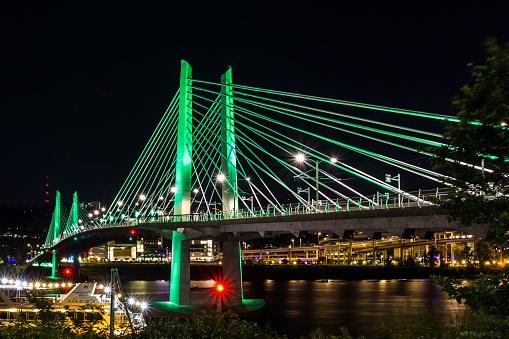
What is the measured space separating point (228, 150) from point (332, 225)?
1580cm

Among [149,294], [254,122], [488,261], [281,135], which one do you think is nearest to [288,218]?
[281,135]

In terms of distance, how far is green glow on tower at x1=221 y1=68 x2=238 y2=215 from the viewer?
4344cm

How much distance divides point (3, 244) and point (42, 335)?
165782 mm

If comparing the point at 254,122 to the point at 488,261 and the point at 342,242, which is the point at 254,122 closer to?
the point at 488,261

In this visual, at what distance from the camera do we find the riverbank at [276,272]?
10356 centimetres

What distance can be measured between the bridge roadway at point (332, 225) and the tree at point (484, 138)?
8664mm

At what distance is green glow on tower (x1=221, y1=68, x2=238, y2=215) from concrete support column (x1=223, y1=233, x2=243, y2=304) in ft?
11.8

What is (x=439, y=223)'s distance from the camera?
24297 mm

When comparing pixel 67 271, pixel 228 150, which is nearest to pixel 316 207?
pixel 228 150

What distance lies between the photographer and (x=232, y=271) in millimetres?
45594

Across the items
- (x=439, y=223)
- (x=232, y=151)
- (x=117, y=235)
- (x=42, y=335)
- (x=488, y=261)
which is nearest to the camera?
(x=42, y=335)

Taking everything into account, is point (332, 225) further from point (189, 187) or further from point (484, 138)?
point (484, 138)

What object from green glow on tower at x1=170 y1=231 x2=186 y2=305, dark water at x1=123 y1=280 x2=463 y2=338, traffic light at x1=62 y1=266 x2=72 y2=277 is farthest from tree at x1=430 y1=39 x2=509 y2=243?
traffic light at x1=62 y1=266 x2=72 y2=277

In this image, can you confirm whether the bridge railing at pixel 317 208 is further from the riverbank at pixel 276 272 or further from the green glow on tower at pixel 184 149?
the riverbank at pixel 276 272
